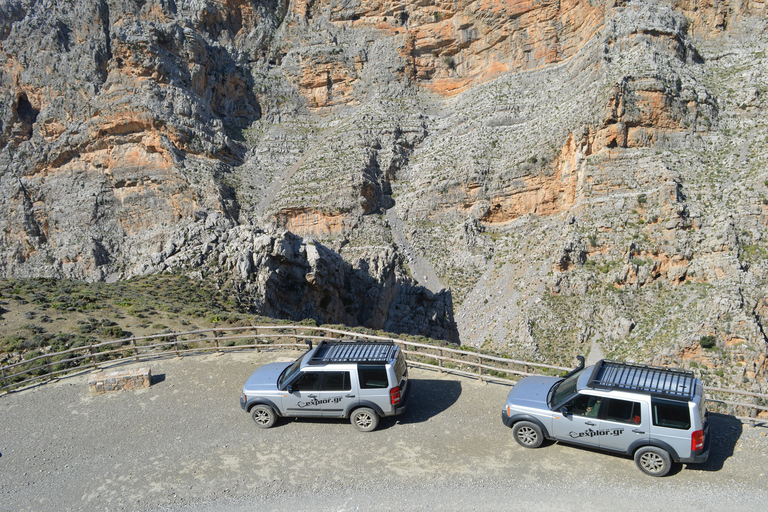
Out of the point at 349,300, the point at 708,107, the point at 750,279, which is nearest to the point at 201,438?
the point at 349,300

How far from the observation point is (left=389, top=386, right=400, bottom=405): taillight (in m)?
12.6

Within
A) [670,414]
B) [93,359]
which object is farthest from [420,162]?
[670,414]

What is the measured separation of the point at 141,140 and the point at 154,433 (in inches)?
2603

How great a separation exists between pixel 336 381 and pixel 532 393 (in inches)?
219

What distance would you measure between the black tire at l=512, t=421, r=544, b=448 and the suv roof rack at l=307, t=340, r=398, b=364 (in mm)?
3977

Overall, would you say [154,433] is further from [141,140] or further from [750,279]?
[141,140]

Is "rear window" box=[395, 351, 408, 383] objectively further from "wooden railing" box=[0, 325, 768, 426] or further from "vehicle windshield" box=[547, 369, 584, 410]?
"vehicle windshield" box=[547, 369, 584, 410]

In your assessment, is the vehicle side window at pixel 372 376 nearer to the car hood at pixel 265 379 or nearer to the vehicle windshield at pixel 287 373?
the vehicle windshield at pixel 287 373

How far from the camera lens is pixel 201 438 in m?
13.5

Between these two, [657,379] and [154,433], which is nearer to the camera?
[657,379]

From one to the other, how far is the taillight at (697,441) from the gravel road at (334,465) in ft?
3.23

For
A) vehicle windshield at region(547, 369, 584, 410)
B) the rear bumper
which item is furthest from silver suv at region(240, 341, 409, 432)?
the rear bumper

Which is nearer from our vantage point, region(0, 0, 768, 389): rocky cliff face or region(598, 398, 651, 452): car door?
region(598, 398, 651, 452): car door

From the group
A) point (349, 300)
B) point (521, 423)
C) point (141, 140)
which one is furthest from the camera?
point (141, 140)
